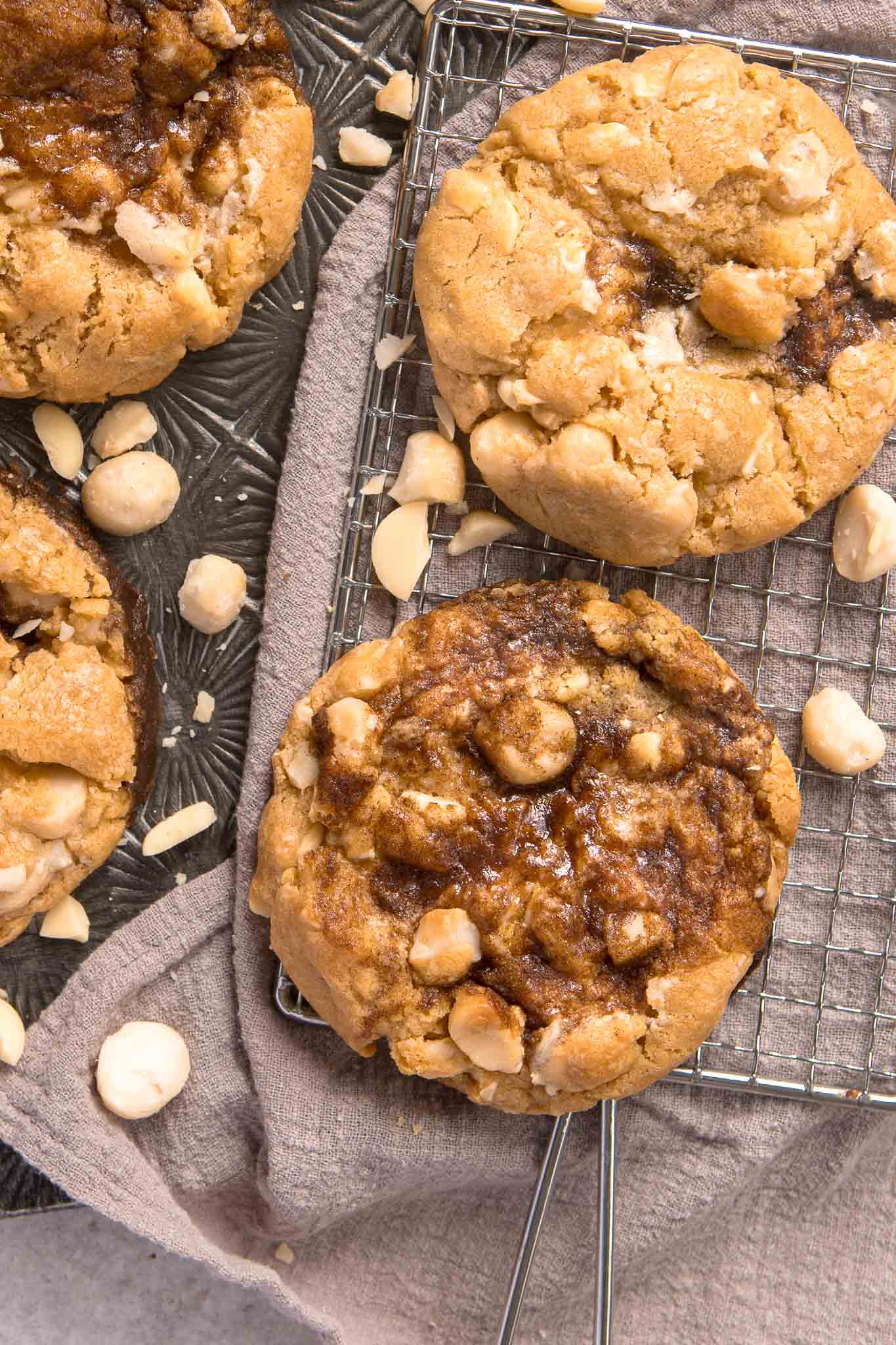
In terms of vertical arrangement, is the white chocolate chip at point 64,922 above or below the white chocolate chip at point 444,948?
below

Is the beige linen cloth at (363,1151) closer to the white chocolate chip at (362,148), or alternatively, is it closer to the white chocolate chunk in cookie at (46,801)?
the white chocolate chip at (362,148)

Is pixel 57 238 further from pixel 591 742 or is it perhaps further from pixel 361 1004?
pixel 361 1004

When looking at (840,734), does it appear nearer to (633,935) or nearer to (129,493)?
(633,935)

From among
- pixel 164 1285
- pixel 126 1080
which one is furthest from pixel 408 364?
pixel 164 1285

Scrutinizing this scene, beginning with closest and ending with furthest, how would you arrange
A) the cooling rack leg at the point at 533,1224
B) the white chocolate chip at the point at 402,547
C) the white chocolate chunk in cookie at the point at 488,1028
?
the white chocolate chunk in cookie at the point at 488,1028, the cooling rack leg at the point at 533,1224, the white chocolate chip at the point at 402,547

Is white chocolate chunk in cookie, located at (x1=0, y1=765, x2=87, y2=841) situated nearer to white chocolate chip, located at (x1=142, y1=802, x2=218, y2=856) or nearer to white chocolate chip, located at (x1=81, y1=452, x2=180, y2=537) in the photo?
white chocolate chip, located at (x1=142, y1=802, x2=218, y2=856)

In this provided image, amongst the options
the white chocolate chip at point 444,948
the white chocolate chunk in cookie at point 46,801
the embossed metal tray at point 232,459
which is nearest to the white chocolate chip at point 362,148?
the embossed metal tray at point 232,459

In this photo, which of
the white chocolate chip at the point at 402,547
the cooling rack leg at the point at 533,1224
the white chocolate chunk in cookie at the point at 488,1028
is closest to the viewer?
the white chocolate chunk in cookie at the point at 488,1028

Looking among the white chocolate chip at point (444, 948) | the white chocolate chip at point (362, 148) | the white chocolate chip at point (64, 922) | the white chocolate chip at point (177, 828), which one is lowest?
the white chocolate chip at point (64, 922)

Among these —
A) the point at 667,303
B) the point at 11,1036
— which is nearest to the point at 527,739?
the point at 667,303
